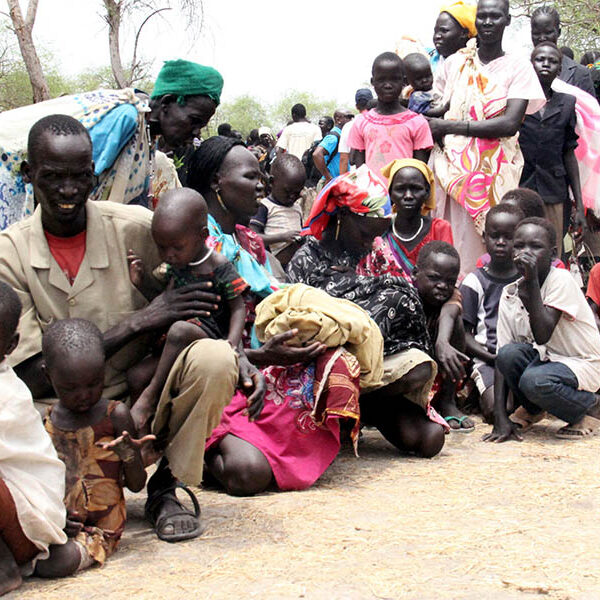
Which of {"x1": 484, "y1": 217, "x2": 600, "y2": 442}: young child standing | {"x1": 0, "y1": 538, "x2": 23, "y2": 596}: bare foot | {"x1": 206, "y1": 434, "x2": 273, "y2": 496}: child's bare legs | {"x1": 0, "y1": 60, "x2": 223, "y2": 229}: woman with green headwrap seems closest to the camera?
{"x1": 0, "y1": 538, "x2": 23, "y2": 596}: bare foot

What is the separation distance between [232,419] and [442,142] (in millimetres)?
3328

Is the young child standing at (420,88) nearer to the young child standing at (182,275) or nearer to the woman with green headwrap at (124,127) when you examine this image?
the woman with green headwrap at (124,127)

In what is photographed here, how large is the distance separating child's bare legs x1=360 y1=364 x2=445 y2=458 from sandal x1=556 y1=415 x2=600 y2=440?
0.89 meters

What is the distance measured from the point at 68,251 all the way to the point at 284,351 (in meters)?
1.05

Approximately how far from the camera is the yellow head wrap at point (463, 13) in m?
6.98

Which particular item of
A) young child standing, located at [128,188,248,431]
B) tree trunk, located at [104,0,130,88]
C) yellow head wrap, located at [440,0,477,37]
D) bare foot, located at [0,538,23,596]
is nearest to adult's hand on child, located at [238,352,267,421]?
young child standing, located at [128,188,248,431]

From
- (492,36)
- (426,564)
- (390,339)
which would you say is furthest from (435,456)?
(492,36)

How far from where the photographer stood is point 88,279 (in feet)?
11.1

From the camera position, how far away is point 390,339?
176 inches

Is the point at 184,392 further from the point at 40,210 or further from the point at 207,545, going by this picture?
the point at 40,210

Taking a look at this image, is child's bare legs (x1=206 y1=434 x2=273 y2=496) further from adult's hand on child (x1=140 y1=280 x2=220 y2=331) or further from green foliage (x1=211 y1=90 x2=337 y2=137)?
green foliage (x1=211 y1=90 x2=337 y2=137)

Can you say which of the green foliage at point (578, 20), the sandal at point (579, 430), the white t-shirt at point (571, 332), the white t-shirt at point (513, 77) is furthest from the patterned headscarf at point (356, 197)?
the green foliage at point (578, 20)

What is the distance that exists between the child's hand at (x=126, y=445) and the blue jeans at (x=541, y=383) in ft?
8.42

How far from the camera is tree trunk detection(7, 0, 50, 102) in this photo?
1024 cm
